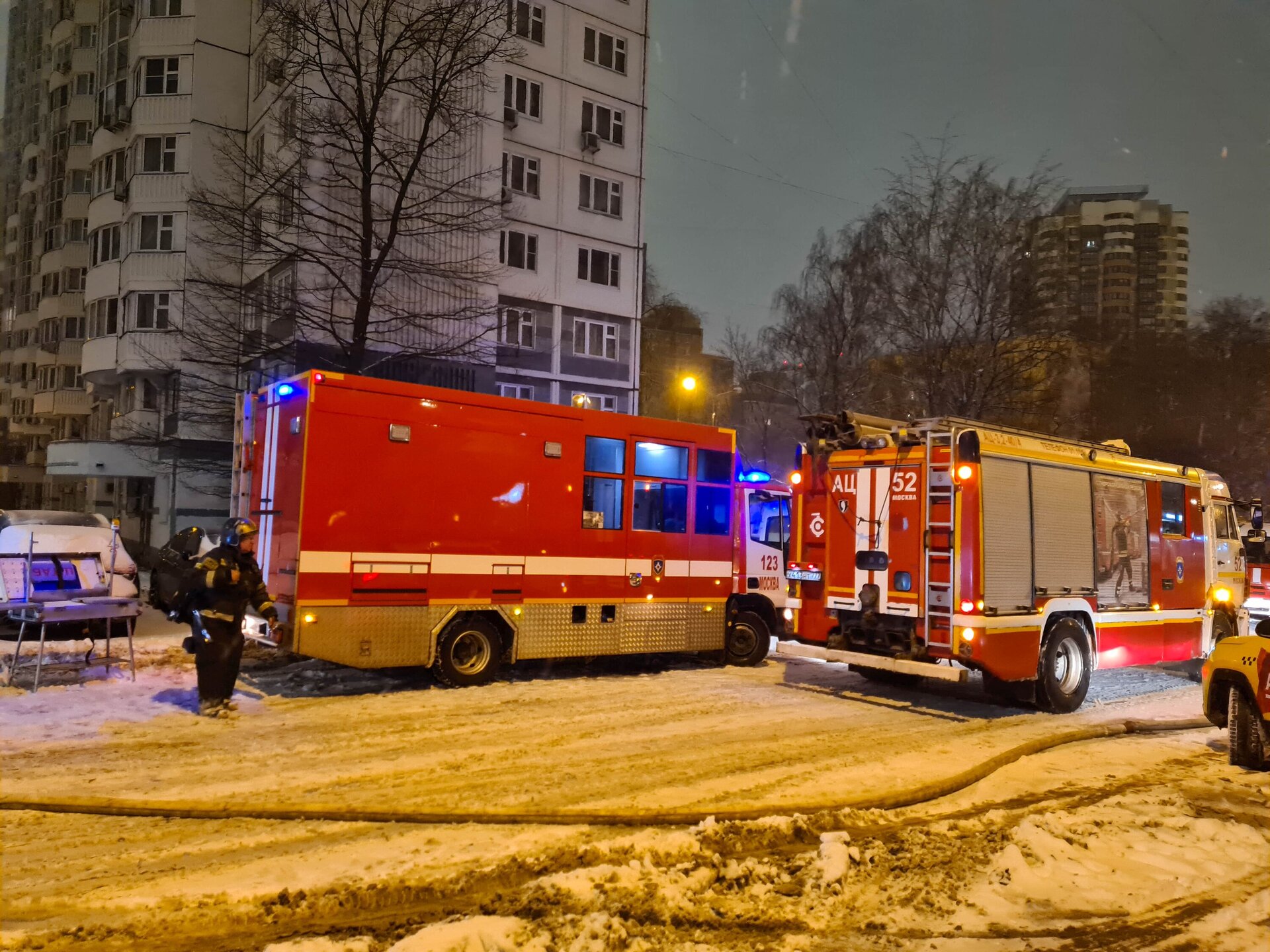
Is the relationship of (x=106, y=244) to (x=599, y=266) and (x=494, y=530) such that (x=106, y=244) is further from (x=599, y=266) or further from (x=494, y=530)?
(x=494, y=530)

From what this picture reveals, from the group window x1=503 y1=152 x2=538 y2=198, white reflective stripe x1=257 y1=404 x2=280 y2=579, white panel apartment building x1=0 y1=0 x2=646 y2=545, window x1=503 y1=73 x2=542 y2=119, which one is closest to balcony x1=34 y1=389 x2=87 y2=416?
white panel apartment building x1=0 y1=0 x2=646 y2=545

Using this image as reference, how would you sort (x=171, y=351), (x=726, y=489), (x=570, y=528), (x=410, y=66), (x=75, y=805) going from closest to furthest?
(x=75, y=805), (x=570, y=528), (x=726, y=489), (x=410, y=66), (x=171, y=351)

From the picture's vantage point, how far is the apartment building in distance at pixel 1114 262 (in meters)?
25.1

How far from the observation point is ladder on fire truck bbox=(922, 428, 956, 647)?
9367mm

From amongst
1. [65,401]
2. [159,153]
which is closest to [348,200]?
Result: [159,153]

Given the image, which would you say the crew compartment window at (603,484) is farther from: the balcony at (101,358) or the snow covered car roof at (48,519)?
the balcony at (101,358)

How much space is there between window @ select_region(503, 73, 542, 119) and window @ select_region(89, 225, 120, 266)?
593 inches

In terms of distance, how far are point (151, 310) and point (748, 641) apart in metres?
25.7

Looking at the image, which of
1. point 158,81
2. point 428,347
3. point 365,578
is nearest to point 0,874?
point 365,578

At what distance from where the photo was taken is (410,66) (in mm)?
20688

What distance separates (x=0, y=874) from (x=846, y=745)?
20.4 feet

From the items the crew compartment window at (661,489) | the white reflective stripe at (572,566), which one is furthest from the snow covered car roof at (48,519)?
the crew compartment window at (661,489)

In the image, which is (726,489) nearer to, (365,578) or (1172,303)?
(365,578)

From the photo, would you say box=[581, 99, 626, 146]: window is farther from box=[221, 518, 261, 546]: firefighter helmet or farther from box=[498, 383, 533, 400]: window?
box=[221, 518, 261, 546]: firefighter helmet
